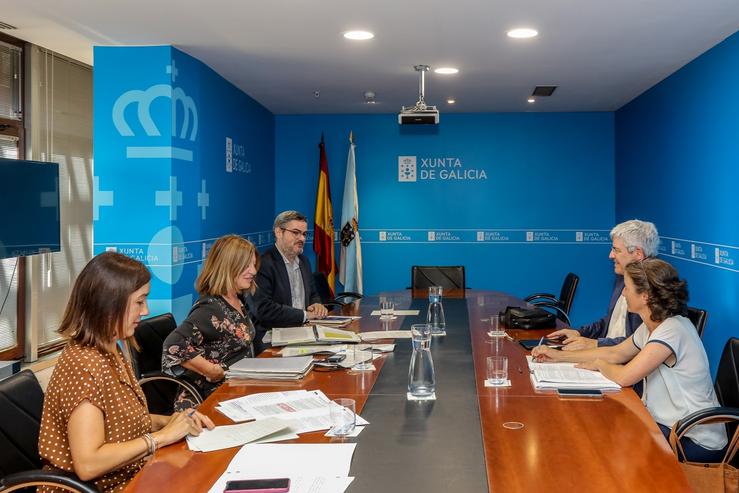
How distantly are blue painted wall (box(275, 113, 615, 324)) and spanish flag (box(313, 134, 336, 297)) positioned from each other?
0.32 metres

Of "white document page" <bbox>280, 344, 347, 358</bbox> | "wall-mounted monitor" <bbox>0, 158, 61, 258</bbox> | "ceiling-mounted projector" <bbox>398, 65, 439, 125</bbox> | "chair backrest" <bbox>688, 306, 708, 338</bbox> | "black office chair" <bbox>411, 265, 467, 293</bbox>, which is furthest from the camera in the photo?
"black office chair" <bbox>411, 265, 467, 293</bbox>

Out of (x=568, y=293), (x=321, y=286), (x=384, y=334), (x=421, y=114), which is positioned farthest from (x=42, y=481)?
(x=568, y=293)

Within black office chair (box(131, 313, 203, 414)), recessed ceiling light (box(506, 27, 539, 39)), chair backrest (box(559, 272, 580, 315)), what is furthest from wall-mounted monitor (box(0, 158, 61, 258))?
chair backrest (box(559, 272, 580, 315))

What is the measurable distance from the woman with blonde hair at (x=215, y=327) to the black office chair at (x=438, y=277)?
284cm

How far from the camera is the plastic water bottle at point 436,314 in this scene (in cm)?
386

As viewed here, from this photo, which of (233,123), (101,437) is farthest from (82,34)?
(101,437)

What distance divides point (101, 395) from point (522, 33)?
3.66 m

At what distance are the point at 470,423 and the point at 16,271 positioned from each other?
5.05m

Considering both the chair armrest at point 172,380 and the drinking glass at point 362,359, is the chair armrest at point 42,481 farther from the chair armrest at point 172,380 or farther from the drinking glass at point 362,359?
the drinking glass at point 362,359

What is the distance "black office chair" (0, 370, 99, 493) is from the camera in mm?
1872

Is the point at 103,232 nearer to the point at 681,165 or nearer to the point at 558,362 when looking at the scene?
the point at 558,362

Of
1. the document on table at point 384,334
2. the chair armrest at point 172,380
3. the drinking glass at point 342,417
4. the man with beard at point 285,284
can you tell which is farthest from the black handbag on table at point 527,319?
the drinking glass at point 342,417

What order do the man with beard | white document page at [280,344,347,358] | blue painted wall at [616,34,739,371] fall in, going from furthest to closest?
1. blue painted wall at [616,34,739,371]
2. the man with beard
3. white document page at [280,344,347,358]

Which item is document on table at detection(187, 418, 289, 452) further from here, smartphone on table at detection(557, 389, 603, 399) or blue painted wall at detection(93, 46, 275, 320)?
blue painted wall at detection(93, 46, 275, 320)
